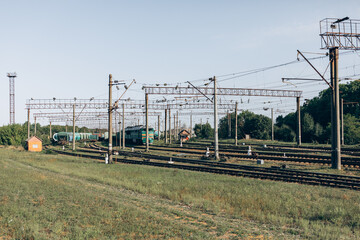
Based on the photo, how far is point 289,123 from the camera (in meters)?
79.9

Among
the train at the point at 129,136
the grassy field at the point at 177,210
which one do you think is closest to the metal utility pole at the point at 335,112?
the grassy field at the point at 177,210

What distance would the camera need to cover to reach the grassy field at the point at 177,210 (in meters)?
11.1

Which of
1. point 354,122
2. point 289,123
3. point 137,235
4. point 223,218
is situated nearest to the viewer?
point 137,235

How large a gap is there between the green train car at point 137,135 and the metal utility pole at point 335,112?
140 ft

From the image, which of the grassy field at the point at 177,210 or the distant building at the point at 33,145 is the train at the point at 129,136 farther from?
the grassy field at the point at 177,210

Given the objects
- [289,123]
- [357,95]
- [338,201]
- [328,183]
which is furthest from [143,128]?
[338,201]

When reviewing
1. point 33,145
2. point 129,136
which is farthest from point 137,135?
point 33,145

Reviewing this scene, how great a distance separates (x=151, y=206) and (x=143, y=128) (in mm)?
51704

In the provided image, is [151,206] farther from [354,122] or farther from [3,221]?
[354,122]

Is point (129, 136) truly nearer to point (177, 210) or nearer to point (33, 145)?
point (33, 145)

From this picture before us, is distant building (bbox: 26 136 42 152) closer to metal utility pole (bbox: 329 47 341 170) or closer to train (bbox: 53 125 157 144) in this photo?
train (bbox: 53 125 157 144)

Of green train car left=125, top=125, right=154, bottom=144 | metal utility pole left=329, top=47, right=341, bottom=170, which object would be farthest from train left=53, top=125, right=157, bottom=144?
metal utility pole left=329, top=47, right=341, bottom=170

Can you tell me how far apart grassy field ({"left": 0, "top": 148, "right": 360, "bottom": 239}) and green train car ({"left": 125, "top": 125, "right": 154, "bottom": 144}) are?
44.6 m

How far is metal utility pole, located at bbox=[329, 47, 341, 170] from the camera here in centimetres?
2652
